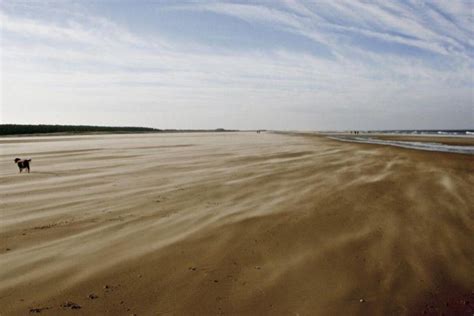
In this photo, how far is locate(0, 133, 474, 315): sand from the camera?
12.2ft

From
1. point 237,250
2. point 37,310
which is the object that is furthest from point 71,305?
point 237,250

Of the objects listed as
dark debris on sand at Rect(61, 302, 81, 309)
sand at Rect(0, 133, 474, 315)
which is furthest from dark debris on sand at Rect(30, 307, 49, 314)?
dark debris on sand at Rect(61, 302, 81, 309)

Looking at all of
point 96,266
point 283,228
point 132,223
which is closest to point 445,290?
point 283,228

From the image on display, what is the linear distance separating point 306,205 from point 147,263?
4.12 meters

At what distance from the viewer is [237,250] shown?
5070 millimetres

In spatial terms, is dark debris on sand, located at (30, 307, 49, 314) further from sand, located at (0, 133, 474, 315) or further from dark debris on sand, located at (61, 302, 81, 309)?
dark debris on sand, located at (61, 302, 81, 309)

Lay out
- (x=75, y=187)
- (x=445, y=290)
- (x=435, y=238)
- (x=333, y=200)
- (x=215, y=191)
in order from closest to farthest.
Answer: (x=445, y=290) → (x=435, y=238) → (x=333, y=200) → (x=215, y=191) → (x=75, y=187)

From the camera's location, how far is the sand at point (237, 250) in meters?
3.72

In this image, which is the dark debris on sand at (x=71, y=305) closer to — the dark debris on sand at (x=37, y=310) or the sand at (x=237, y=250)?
the sand at (x=237, y=250)

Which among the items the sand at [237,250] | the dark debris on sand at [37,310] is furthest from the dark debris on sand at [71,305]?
the dark debris on sand at [37,310]

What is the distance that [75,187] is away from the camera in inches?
392

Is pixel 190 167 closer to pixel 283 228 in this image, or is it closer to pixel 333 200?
pixel 333 200

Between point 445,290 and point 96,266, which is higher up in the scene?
point 96,266

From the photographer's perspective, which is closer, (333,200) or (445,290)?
(445,290)
